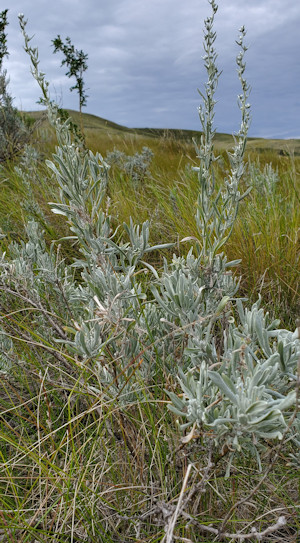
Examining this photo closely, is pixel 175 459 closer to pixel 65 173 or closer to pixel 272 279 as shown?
pixel 65 173

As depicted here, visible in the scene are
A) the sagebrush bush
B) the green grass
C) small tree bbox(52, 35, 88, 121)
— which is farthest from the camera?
small tree bbox(52, 35, 88, 121)

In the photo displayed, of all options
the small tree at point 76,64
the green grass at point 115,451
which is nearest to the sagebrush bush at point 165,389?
the green grass at point 115,451

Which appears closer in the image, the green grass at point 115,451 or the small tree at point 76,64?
the green grass at point 115,451

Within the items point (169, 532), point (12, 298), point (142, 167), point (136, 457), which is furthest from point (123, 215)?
point (169, 532)

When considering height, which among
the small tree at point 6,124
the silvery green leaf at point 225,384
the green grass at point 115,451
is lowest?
the green grass at point 115,451

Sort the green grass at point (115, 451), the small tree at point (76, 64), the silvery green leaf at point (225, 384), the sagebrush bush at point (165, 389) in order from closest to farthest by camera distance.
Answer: the silvery green leaf at point (225, 384) < the sagebrush bush at point (165, 389) < the green grass at point (115, 451) < the small tree at point (76, 64)

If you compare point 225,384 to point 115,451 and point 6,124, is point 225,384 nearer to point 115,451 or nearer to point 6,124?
point 115,451

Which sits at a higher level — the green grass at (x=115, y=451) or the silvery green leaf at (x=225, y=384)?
the silvery green leaf at (x=225, y=384)

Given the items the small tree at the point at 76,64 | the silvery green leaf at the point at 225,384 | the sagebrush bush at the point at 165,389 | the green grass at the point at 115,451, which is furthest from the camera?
the small tree at the point at 76,64

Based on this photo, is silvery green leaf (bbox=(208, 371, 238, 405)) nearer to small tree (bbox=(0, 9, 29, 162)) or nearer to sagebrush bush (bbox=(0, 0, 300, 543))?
sagebrush bush (bbox=(0, 0, 300, 543))

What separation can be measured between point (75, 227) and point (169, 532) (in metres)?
1.09

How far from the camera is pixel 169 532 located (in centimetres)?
118

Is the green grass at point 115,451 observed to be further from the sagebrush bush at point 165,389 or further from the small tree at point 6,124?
the small tree at point 6,124

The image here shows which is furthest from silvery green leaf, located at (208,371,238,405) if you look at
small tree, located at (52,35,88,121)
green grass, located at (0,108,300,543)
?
small tree, located at (52,35,88,121)
